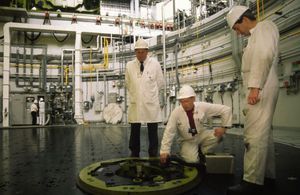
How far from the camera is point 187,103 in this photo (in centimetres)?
214

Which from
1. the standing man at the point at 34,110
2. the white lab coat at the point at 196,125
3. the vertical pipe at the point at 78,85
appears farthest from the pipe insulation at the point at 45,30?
the white lab coat at the point at 196,125

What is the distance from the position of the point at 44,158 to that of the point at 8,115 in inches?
268

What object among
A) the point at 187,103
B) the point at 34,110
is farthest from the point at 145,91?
the point at 34,110

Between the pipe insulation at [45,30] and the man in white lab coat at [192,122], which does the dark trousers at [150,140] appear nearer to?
the man in white lab coat at [192,122]

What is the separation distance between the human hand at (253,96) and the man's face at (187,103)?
0.75 m

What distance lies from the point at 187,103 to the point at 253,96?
80 centimetres

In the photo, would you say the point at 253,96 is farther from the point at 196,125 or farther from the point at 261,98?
the point at 196,125

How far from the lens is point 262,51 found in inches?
54.5

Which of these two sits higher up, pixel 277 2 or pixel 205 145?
pixel 277 2

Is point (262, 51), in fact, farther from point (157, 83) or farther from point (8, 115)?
point (8, 115)

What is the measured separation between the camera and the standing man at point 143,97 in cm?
266

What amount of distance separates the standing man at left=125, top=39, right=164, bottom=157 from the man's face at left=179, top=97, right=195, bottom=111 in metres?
0.58

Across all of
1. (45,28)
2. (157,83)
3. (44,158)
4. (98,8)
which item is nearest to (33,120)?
(45,28)

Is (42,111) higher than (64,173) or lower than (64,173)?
higher
